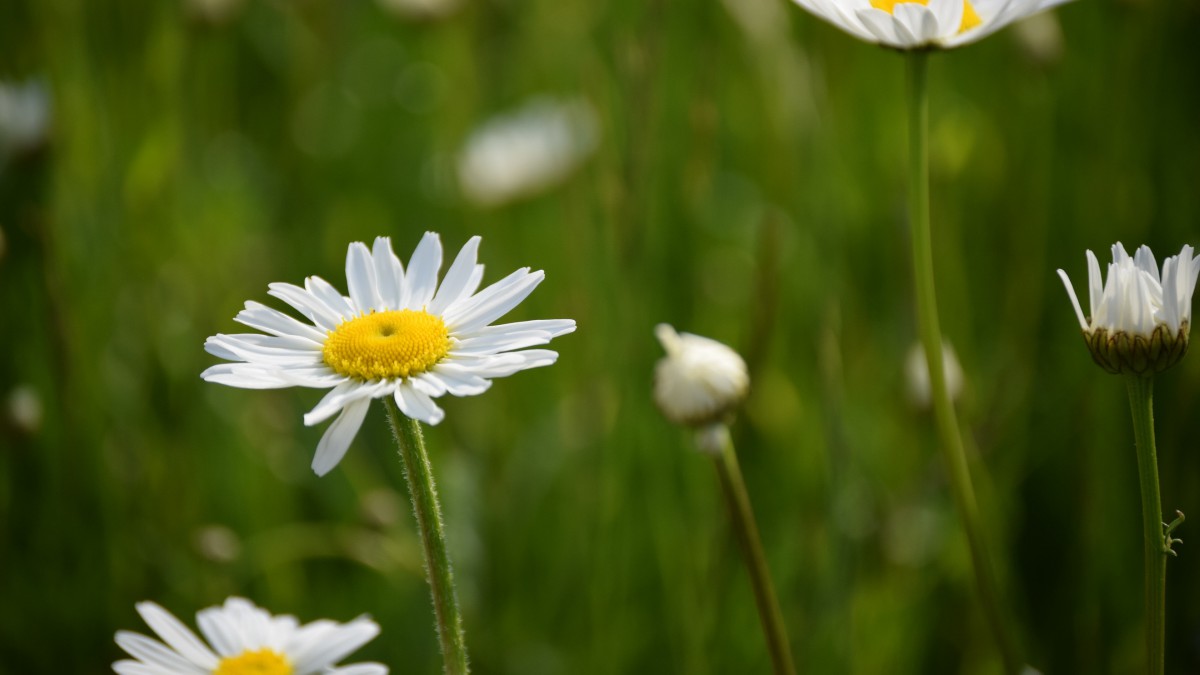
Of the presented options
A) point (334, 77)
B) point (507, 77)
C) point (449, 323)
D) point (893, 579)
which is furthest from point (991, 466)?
point (334, 77)

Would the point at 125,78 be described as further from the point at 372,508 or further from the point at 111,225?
the point at 372,508

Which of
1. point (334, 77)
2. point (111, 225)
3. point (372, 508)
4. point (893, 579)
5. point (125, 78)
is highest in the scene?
point (334, 77)

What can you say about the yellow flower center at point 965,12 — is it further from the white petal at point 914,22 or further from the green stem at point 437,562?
the green stem at point 437,562

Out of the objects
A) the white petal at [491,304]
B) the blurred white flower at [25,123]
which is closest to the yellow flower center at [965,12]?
the white petal at [491,304]

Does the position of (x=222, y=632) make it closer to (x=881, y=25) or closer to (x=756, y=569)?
(x=756, y=569)

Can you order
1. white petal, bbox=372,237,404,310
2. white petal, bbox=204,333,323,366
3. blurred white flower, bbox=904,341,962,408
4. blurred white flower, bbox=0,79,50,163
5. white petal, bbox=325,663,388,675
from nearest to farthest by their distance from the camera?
1. white petal, bbox=325,663,388,675
2. white petal, bbox=204,333,323,366
3. white petal, bbox=372,237,404,310
4. blurred white flower, bbox=904,341,962,408
5. blurred white flower, bbox=0,79,50,163

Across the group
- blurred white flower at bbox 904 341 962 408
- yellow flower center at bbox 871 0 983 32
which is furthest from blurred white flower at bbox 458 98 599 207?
yellow flower center at bbox 871 0 983 32

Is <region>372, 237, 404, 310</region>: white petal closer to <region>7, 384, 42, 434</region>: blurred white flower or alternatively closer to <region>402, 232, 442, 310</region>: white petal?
<region>402, 232, 442, 310</region>: white petal

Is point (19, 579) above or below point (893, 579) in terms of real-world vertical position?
above
